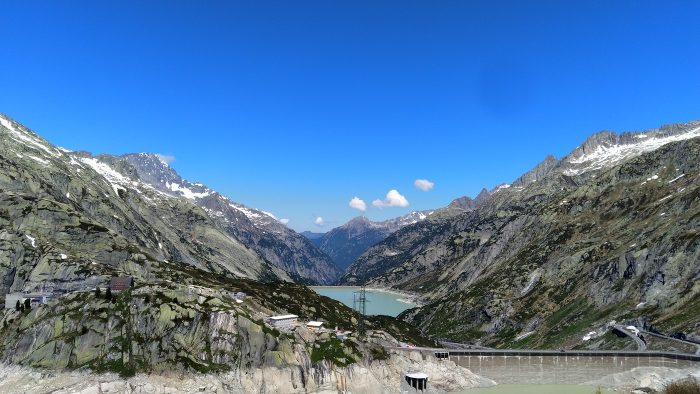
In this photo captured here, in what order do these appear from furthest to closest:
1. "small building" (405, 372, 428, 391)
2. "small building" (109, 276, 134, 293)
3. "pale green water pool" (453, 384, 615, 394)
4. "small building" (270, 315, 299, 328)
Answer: "small building" (109, 276, 134, 293)
"pale green water pool" (453, 384, 615, 394)
"small building" (270, 315, 299, 328)
"small building" (405, 372, 428, 391)

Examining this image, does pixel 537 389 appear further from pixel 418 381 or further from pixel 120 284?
pixel 120 284

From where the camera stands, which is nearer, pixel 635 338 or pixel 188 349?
pixel 188 349

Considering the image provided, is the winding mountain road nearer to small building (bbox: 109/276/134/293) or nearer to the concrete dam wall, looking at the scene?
the concrete dam wall

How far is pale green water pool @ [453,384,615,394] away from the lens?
354ft

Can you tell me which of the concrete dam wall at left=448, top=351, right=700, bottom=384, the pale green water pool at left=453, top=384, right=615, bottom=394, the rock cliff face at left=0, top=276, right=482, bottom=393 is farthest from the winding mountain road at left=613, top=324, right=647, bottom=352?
the rock cliff face at left=0, top=276, right=482, bottom=393

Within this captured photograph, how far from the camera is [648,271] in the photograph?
17975cm

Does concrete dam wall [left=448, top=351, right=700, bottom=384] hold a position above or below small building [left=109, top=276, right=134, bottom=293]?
below

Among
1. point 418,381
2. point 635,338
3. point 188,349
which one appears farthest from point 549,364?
point 188,349

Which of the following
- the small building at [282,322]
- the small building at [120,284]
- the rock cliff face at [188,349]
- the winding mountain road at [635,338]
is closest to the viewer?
the rock cliff face at [188,349]

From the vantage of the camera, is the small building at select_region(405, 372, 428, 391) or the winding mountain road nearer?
the small building at select_region(405, 372, 428, 391)

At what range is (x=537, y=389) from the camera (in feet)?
366

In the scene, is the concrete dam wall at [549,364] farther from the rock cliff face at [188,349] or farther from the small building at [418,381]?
the small building at [418,381]

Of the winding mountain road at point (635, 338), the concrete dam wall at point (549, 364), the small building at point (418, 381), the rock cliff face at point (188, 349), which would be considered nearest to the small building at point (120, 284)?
the rock cliff face at point (188, 349)

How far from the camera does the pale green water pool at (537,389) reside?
10780 cm
